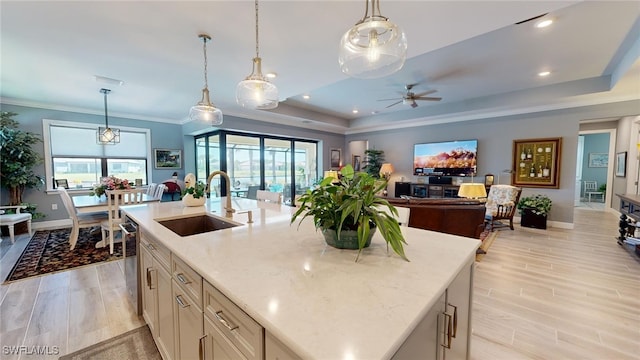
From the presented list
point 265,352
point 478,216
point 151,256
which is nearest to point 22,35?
point 151,256

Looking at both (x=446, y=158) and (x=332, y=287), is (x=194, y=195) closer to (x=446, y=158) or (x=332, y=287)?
(x=332, y=287)

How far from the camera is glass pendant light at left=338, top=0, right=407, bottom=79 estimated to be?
135 centimetres

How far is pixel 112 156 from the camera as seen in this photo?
5.86 metres

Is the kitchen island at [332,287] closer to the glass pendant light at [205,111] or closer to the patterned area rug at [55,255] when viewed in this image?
the glass pendant light at [205,111]

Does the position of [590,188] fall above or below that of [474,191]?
below

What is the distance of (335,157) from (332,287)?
751 centimetres

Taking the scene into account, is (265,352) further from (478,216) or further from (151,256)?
(478,216)

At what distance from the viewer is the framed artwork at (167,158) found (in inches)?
252

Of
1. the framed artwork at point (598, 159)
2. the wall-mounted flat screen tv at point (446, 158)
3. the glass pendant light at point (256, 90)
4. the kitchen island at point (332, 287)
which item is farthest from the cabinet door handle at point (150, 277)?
the framed artwork at point (598, 159)

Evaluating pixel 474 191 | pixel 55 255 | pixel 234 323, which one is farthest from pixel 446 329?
pixel 55 255

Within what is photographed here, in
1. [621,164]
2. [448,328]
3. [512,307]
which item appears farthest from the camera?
[621,164]

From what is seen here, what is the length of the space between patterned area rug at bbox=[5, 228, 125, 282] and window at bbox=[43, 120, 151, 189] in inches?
58.1

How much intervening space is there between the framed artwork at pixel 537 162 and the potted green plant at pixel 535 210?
1.12 ft

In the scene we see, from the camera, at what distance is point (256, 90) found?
6.98 ft
